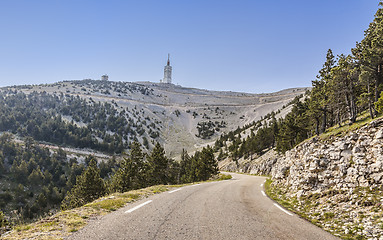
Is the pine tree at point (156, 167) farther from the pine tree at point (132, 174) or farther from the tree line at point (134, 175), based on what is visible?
the pine tree at point (132, 174)

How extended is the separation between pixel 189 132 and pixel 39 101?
100m

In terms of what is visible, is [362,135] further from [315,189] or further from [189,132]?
[189,132]

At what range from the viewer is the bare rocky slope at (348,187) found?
6770 mm

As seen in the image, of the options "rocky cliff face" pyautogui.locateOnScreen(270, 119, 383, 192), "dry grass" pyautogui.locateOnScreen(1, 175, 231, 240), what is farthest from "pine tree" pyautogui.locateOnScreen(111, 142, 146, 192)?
"dry grass" pyautogui.locateOnScreen(1, 175, 231, 240)

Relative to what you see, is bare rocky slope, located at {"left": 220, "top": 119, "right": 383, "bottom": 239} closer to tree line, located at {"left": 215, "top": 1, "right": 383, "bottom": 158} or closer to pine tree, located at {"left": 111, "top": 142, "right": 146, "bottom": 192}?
tree line, located at {"left": 215, "top": 1, "right": 383, "bottom": 158}

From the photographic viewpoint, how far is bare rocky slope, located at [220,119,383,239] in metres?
6.77

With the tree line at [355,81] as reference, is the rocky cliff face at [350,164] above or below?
below

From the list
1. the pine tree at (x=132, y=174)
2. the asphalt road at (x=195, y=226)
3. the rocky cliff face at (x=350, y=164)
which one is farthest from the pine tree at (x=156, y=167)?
the asphalt road at (x=195, y=226)

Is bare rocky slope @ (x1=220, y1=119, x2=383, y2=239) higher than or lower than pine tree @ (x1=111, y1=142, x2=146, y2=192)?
higher

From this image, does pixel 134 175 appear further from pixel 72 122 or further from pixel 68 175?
pixel 72 122

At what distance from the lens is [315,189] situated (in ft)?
36.3

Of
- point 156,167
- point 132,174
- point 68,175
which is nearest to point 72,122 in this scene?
point 68,175

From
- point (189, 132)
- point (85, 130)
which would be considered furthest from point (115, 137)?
point (189, 132)

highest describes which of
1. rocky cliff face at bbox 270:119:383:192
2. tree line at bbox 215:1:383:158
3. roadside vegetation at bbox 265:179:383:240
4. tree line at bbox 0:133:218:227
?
tree line at bbox 215:1:383:158
